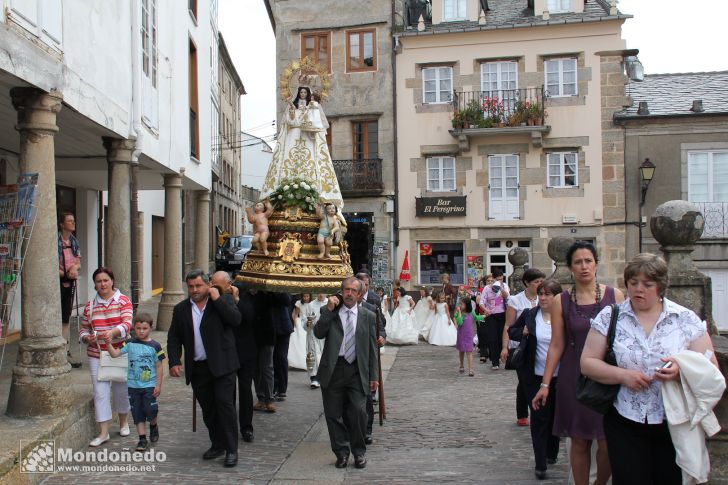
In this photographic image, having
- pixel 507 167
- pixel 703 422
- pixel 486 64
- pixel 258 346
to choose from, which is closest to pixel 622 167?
pixel 507 167

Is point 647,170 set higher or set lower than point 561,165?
lower

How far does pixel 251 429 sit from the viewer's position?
7.68m

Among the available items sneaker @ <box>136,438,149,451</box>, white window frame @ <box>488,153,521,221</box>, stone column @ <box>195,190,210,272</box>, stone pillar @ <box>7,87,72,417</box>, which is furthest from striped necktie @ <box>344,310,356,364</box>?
white window frame @ <box>488,153,521,221</box>

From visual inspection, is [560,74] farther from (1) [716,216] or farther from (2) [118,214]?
(2) [118,214]

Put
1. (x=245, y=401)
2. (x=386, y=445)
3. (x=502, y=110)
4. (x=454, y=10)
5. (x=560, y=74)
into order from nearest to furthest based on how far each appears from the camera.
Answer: (x=386, y=445) < (x=245, y=401) < (x=502, y=110) < (x=560, y=74) < (x=454, y=10)

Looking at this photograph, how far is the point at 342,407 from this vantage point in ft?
22.1

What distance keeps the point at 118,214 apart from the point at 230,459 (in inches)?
201

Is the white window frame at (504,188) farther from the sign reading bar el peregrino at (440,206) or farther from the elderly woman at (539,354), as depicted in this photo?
the elderly woman at (539,354)

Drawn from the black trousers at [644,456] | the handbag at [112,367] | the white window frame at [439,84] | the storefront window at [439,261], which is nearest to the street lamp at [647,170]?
the storefront window at [439,261]

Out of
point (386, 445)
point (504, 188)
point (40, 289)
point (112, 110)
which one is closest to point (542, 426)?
point (386, 445)

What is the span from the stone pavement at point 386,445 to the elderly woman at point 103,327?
16.7 inches

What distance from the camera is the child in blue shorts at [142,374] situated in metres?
6.96

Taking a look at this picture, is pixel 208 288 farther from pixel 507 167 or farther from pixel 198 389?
pixel 507 167

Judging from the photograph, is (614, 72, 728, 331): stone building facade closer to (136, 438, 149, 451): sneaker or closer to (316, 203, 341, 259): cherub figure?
(316, 203, 341, 259): cherub figure
